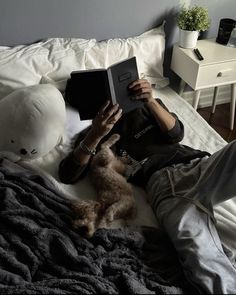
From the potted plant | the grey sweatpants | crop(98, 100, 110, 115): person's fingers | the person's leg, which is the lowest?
the grey sweatpants

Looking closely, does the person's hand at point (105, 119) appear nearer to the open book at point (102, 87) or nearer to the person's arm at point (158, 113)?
the open book at point (102, 87)

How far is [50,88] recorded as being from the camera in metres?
1.40

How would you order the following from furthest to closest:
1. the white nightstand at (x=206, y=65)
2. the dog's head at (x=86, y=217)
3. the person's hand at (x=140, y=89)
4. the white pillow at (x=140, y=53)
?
the white nightstand at (x=206, y=65)
the white pillow at (x=140, y=53)
the person's hand at (x=140, y=89)
the dog's head at (x=86, y=217)

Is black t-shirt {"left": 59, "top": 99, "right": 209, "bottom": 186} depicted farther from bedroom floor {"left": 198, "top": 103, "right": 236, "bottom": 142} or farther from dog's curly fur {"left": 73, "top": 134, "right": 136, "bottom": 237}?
bedroom floor {"left": 198, "top": 103, "right": 236, "bottom": 142}

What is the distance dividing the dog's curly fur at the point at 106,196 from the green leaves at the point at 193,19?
35.0 inches

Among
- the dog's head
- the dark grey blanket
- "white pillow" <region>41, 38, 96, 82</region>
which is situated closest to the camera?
the dark grey blanket

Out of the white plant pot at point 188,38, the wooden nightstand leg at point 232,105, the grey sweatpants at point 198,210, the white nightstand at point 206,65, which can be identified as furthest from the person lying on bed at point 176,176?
the wooden nightstand leg at point 232,105

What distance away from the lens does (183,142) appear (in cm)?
162

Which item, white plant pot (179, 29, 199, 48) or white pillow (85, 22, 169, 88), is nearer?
white pillow (85, 22, 169, 88)

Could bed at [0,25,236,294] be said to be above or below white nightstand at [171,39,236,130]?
below

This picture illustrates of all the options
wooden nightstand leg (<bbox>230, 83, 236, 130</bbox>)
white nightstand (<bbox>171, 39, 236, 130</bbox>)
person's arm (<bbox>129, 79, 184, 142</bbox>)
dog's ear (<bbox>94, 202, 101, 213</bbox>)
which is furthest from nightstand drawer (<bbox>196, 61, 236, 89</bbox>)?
dog's ear (<bbox>94, 202, 101, 213</bbox>)

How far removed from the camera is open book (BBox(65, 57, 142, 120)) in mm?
1321

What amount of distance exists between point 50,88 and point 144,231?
25.7 inches

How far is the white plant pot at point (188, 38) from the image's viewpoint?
193 centimetres
